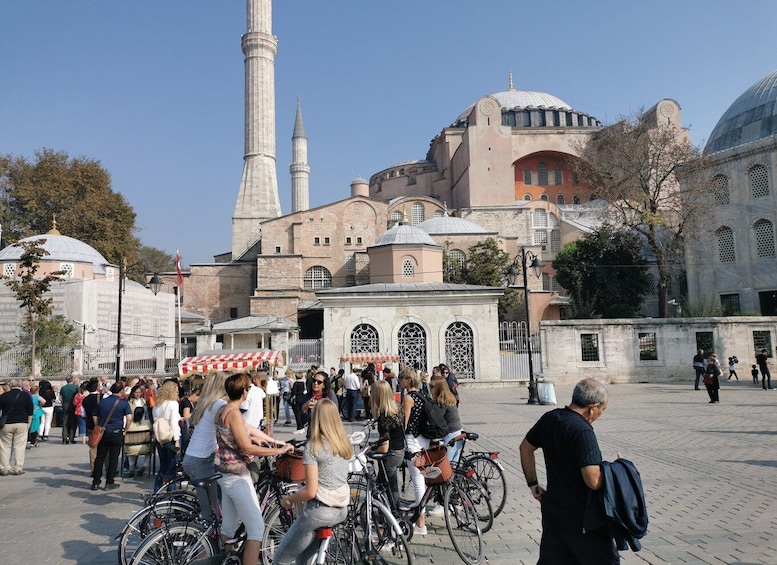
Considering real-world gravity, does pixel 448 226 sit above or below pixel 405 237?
above

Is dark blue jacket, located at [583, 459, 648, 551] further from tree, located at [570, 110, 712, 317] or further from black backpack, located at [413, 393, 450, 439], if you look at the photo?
tree, located at [570, 110, 712, 317]

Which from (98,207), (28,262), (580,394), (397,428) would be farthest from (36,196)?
(580,394)

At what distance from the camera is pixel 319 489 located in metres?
3.84

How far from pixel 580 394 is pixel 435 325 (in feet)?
67.0

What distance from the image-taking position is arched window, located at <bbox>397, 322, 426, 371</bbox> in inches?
935

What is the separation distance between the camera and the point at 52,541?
5883 millimetres

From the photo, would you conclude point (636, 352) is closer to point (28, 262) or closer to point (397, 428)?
point (397, 428)

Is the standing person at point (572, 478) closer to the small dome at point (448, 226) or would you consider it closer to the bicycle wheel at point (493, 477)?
the bicycle wheel at point (493, 477)

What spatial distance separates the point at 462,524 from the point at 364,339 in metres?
18.8

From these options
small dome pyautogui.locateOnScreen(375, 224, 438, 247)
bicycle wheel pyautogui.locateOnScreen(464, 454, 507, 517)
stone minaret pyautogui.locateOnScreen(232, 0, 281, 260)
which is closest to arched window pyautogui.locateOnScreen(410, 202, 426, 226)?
stone minaret pyautogui.locateOnScreen(232, 0, 281, 260)

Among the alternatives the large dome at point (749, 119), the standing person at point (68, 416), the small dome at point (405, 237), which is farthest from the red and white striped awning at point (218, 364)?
the large dome at point (749, 119)

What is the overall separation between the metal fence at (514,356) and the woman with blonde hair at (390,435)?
18.3 meters

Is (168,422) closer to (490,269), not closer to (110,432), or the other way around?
(110,432)

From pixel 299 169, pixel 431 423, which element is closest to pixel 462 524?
pixel 431 423
